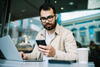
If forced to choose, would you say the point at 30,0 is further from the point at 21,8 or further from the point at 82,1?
the point at 82,1

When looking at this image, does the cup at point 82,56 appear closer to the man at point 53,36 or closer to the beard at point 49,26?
the man at point 53,36

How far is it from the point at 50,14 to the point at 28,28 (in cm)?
291

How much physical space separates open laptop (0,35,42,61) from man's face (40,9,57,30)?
2.36 feet

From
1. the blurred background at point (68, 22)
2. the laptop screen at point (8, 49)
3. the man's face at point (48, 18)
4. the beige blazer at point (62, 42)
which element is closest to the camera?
the laptop screen at point (8, 49)

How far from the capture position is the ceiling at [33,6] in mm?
4850

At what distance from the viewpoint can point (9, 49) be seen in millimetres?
1390

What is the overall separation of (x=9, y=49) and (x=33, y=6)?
3.87m

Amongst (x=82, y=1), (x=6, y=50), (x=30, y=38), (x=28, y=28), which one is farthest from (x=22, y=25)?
(x=6, y=50)

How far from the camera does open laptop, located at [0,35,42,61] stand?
135 centimetres

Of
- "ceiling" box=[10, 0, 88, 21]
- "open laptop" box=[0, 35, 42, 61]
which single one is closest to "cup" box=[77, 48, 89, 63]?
"open laptop" box=[0, 35, 42, 61]

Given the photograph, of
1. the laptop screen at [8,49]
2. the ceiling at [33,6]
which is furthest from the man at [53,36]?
the ceiling at [33,6]

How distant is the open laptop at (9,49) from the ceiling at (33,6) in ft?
11.5

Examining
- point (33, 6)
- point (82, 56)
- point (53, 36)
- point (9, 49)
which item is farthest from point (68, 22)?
point (9, 49)

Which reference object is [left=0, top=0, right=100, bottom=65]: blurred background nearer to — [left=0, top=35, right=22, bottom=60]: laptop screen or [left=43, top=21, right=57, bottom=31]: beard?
[left=43, top=21, right=57, bottom=31]: beard
